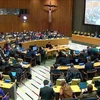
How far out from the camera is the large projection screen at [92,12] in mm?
23453

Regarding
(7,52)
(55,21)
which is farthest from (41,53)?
Answer: (55,21)

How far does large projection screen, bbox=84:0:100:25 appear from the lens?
23.5 metres

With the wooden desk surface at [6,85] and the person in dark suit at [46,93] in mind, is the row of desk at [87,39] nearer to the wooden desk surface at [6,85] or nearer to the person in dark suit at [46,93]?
the wooden desk surface at [6,85]

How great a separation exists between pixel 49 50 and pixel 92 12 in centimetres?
958

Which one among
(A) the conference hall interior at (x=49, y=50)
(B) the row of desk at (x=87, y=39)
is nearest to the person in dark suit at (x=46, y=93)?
(A) the conference hall interior at (x=49, y=50)

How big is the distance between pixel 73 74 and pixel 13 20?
1705cm

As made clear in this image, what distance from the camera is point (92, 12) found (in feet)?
78.8

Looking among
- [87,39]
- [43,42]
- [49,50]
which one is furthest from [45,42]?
[87,39]

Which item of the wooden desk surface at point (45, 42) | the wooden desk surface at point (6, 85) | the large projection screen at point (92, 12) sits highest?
the large projection screen at point (92, 12)

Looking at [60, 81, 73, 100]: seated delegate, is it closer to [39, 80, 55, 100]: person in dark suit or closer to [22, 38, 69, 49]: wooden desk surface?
[39, 80, 55, 100]: person in dark suit

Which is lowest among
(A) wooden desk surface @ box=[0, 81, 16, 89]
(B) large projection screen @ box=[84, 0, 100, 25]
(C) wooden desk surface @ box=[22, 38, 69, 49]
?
(A) wooden desk surface @ box=[0, 81, 16, 89]

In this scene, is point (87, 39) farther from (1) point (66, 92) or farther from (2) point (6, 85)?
(1) point (66, 92)

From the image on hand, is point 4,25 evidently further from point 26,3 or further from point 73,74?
point 73,74

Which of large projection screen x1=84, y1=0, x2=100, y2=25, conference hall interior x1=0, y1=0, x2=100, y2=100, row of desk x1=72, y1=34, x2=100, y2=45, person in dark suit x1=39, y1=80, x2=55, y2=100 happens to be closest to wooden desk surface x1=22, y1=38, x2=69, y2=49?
conference hall interior x1=0, y1=0, x2=100, y2=100
